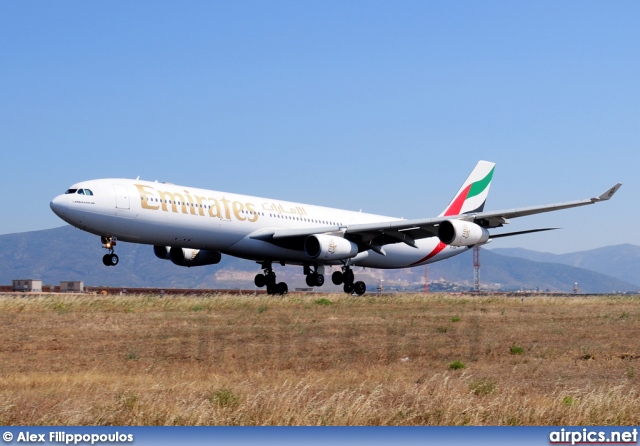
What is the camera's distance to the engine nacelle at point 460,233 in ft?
141

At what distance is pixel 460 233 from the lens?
1683 inches

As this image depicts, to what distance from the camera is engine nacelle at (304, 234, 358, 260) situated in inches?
1730

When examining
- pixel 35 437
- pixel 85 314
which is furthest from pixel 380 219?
pixel 35 437

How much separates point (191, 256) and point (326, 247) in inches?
310

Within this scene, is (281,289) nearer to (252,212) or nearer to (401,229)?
(252,212)

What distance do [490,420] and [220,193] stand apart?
32.1 metres

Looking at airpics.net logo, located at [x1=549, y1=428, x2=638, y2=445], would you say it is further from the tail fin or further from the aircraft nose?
the tail fin

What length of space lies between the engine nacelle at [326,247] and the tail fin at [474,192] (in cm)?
1367

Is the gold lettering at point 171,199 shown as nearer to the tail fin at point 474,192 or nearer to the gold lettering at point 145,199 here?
the gold lettering at point 145,199

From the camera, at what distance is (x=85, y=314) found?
3012 centimetres

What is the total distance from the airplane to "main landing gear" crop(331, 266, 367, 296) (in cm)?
6

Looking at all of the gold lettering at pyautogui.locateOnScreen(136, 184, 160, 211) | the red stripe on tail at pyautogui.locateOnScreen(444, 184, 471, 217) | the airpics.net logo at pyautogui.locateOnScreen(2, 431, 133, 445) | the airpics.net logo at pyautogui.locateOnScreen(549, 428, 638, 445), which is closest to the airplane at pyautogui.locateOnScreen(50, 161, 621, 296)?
the gold lettering at pyautogui.locateOnScreen(136, 184, 160, 211)

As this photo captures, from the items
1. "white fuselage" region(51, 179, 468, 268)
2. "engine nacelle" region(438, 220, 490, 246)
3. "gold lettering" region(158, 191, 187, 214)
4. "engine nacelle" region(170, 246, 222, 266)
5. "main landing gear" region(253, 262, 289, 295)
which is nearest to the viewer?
"white fuselage" region(51, 179, 468, 268)

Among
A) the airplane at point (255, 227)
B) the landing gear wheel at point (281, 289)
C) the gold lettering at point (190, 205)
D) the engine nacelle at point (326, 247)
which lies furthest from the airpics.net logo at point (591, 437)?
the landing gear wheel at point (281, 289)
